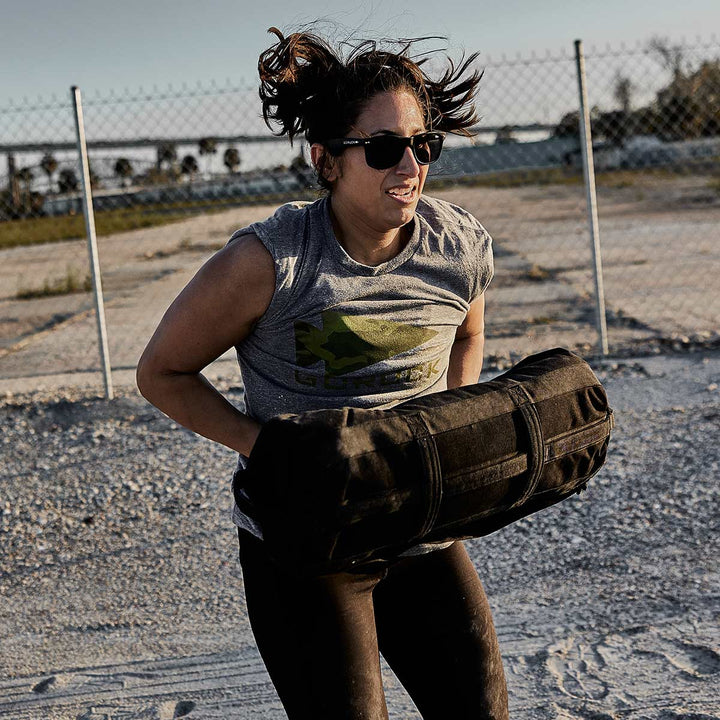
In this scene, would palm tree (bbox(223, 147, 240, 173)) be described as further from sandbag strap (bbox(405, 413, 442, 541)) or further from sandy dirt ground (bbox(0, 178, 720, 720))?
sandbag strap (bbox(405, 413, 442, 541))

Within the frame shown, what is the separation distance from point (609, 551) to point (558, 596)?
47 centimetres

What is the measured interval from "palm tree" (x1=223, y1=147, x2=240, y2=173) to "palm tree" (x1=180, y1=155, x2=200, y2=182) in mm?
323

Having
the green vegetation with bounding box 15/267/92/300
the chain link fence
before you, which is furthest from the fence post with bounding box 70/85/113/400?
the green vegetation with bounding box 15/267/92/300

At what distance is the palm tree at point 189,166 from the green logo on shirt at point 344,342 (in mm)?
5876

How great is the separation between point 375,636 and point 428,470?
16.3 inches

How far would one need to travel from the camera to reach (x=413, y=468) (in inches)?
64.6

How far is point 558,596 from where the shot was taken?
367 cm

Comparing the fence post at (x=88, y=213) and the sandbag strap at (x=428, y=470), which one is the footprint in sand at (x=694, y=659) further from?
the fence post at (x=88, y=213)

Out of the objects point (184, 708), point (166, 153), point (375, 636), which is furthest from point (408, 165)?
point (166, 153)

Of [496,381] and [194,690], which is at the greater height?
[496,381]

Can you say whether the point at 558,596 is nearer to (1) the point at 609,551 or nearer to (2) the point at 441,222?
(1) the point at 609,551

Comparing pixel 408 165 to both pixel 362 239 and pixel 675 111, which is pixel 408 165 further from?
pixel 675 111

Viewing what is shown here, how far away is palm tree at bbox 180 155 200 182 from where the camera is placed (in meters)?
7.63

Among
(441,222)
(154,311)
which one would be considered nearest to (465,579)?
(441,222)
